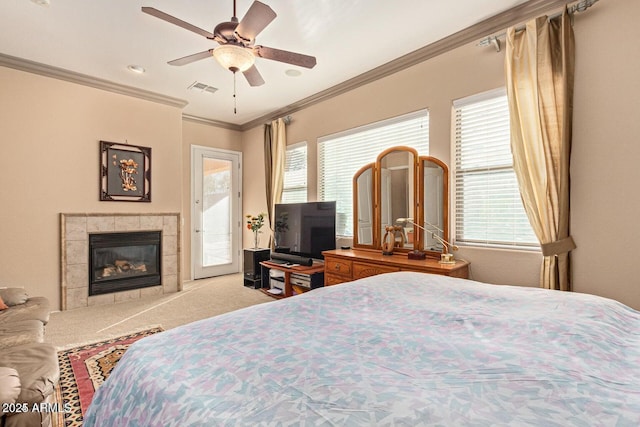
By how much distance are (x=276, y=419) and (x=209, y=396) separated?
0.67ft

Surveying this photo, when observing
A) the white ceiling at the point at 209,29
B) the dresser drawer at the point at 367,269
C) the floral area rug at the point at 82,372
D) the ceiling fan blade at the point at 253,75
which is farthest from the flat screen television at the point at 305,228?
the floral area rug at the point at 82,372

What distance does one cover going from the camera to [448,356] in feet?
3.03

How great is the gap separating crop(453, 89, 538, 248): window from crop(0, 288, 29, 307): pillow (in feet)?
13.3

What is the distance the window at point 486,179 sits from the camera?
9.02ft

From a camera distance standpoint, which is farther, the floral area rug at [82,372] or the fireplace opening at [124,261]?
the fireplace opening at [124,261]

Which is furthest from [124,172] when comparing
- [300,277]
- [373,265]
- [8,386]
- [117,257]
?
[373,265]

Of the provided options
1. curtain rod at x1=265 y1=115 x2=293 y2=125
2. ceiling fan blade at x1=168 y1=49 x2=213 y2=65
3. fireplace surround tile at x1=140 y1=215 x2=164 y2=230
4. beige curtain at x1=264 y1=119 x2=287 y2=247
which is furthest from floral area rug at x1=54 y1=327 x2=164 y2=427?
curtain rod at x1=265 y1=115 x2=293 y2=125

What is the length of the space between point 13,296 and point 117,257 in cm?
162

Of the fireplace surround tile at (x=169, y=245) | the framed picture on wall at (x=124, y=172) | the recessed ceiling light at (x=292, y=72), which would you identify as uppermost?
the recessed ceiling light at (x=292, y=72)

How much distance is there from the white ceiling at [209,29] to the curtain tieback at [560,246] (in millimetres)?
1973

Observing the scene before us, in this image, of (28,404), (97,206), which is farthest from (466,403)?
(97,206)

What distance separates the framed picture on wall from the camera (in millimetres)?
4234

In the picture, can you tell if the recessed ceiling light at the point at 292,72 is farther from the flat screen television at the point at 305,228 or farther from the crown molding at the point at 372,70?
the flat screen television at the point at 305,228

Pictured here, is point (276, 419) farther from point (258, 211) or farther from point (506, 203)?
point (258, 211)
